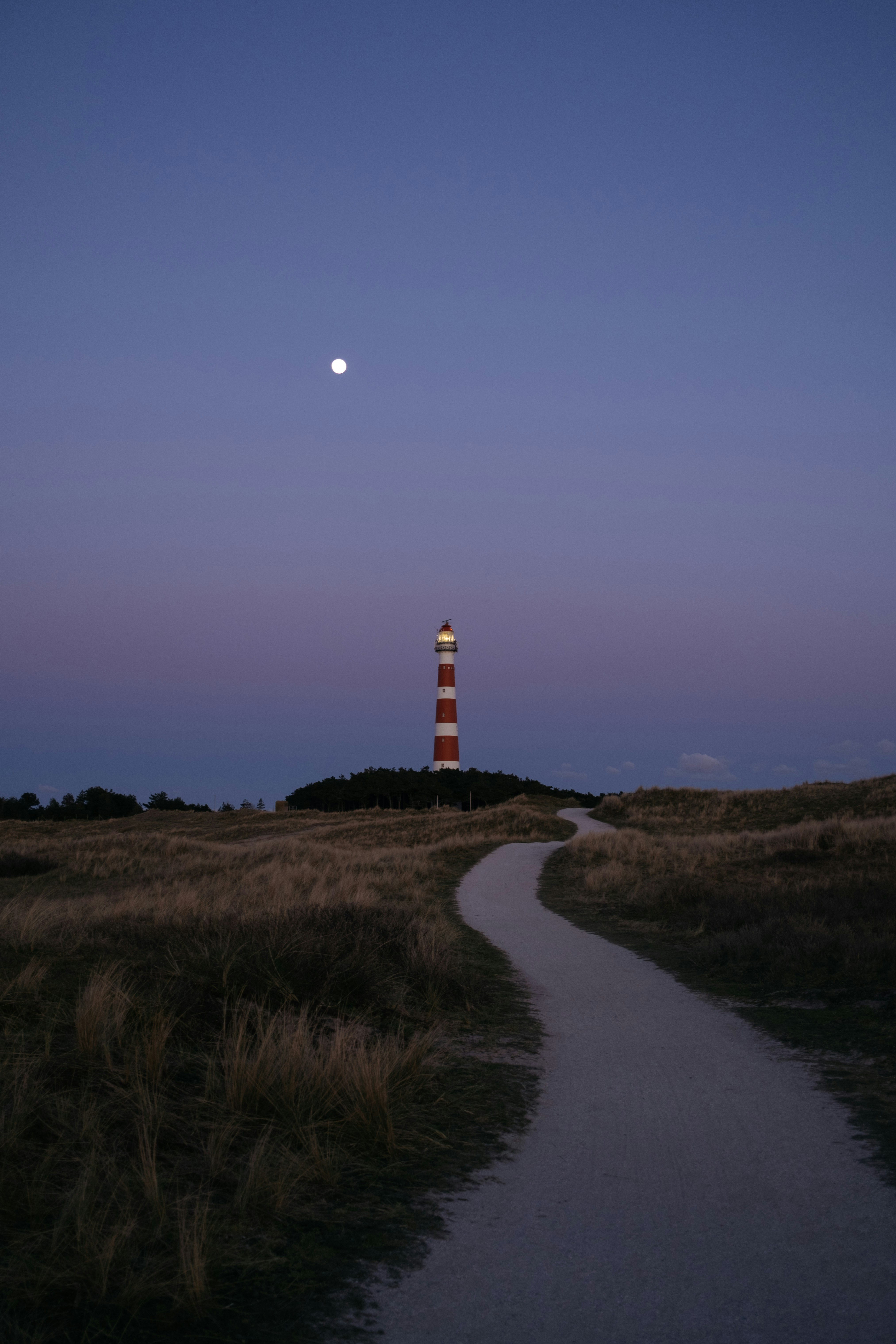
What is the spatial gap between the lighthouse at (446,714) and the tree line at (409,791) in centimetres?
127

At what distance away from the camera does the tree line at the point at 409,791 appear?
81.1 metres

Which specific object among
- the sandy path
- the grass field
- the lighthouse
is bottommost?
the sandy path

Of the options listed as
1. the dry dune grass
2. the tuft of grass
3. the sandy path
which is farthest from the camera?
the tuft of grass

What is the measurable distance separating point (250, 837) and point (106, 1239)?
51188 millimetres

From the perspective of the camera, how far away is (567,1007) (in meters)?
9.48

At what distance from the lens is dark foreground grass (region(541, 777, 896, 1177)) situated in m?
7.92

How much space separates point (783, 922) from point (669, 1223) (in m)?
9.13

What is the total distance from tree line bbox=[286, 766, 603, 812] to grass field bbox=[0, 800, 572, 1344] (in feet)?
222

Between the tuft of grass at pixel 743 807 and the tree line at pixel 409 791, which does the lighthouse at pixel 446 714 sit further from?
the tuft of grass at pixel 743 807

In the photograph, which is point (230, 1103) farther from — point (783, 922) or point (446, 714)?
point (446, 714)

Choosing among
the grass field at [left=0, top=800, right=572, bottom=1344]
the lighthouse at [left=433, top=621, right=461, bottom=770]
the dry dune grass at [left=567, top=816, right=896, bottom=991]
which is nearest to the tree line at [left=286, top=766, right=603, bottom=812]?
the lighthouse at [left=433, top=621, right=461, bottom=770]

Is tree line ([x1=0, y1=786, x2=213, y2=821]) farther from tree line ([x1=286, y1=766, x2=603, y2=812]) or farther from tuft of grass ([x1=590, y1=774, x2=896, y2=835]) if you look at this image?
tuft of grass ([x1=590, y1=774, x2=896, y2=835])

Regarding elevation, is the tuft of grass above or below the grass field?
above

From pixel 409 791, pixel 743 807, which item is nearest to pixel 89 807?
pixel 409 791
